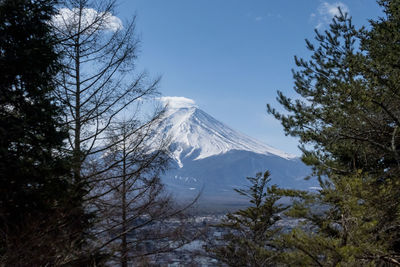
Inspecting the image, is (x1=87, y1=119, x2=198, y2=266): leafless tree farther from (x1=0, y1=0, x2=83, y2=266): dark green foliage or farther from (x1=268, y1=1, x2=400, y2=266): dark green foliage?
(x1=268, y1=1, x2=400, y2=266): dark green foliage

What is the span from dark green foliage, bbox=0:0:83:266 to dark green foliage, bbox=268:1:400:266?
3.73 m

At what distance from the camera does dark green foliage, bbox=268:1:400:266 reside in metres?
4.63

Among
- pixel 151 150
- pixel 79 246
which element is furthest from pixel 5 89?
pixel 151 150

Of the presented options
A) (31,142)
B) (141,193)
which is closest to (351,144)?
(141,193)

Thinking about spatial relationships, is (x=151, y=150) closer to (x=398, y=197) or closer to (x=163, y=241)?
(x=163, y=241)

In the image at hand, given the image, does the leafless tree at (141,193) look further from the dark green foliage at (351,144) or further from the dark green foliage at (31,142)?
the dark green foliage at (351,144)

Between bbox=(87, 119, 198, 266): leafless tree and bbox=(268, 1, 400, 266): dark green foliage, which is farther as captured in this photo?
bbox=(87, 119, 198, 266): leafless tree

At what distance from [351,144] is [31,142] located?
7168 millimetres

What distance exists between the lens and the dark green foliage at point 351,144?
4.63 meters

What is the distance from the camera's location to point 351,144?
7652mm

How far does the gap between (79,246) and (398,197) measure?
6091 millimetres

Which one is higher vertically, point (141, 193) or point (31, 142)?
point (31, 142)

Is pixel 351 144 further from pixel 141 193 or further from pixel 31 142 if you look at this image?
pixel 31 142

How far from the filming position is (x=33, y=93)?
5.34m
